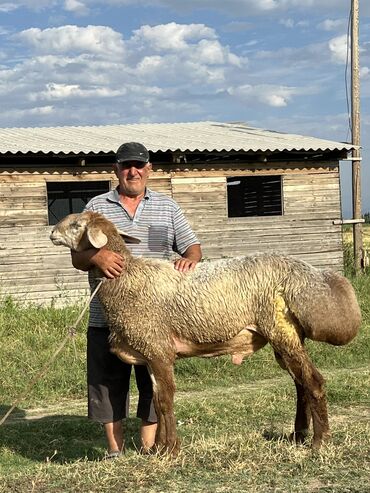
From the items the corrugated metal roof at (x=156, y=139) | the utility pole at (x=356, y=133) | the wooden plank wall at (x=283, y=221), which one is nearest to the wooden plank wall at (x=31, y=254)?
the corrugated metal roof at (x=156, y=139)

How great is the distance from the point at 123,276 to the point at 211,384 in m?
Result: 4.38

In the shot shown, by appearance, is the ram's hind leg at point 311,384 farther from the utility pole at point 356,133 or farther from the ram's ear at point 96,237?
the utility pole at point 356,133

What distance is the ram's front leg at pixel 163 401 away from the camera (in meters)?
5.09

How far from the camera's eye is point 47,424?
298 inches

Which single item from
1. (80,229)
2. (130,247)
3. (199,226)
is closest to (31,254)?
(199,226)

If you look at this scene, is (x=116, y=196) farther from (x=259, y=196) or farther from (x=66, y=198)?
(x=66, y=198)

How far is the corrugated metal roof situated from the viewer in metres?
13.5

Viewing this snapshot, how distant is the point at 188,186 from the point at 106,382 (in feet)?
29.9

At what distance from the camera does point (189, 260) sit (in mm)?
5348

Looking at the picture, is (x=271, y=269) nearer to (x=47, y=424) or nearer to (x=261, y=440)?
(x=261, y=440)

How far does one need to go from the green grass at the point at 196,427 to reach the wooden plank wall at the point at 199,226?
1.11m

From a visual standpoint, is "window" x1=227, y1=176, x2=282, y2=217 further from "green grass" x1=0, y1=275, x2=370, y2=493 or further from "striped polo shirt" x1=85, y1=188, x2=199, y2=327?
"striped polo shirt" x1=85, y1=188, x2=199, y2=327

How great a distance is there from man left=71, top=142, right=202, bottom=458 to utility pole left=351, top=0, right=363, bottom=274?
11236mm

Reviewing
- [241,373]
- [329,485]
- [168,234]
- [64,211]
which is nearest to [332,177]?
[241,373]
